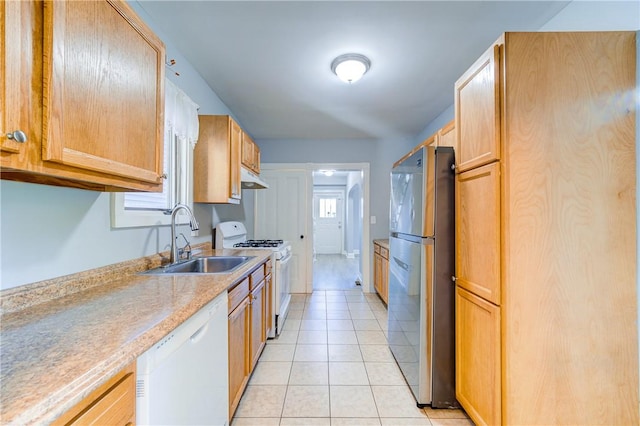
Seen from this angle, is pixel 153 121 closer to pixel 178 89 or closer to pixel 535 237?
pixel 178 89

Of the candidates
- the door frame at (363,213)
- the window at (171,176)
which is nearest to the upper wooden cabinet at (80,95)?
the window at (171,176)

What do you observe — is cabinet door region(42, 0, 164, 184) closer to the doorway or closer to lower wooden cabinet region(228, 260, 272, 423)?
lower wooden cabinet region(228, 260, 272, 423)

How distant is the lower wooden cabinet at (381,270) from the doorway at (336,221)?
6.52 ft

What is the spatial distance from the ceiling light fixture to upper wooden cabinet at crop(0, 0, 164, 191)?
1.42 m

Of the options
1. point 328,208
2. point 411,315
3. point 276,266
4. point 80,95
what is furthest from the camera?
point 328,208

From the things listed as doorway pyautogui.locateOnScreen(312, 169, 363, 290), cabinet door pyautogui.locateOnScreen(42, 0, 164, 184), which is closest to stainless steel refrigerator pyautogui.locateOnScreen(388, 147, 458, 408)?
cabinet door pyautogui.locateOnScreen(42, 0, 164, 184)

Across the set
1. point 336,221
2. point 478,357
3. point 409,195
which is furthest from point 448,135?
point 336,221

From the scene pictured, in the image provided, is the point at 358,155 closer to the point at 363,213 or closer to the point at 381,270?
the point at 363,213

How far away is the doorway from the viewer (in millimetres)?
6961

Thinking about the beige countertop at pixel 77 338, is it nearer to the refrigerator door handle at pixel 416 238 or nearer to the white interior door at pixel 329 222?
the refrigerator door handle at pixel 416 238

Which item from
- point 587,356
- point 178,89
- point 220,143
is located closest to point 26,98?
point 178,89

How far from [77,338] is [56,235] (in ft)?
2.12

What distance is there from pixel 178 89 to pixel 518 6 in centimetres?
241

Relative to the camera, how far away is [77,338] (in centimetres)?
73
